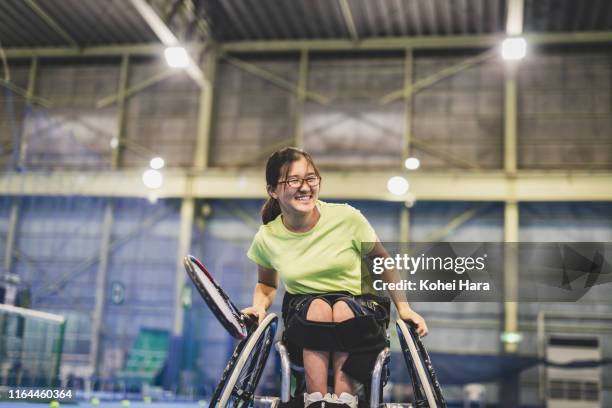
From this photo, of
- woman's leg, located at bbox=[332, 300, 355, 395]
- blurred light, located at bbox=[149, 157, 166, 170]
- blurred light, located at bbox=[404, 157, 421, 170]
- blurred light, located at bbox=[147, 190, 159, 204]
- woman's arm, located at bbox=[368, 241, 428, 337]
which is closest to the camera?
woman's leg, located at bbox=[332, 300, 355, 395]

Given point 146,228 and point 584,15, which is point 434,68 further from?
point 146,228

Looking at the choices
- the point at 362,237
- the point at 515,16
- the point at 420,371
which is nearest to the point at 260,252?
the point at 362,237

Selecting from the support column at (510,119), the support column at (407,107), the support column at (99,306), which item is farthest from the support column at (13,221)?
the support column at (510,119)

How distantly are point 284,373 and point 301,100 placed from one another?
29.8ft

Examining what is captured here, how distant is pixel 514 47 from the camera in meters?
8.74

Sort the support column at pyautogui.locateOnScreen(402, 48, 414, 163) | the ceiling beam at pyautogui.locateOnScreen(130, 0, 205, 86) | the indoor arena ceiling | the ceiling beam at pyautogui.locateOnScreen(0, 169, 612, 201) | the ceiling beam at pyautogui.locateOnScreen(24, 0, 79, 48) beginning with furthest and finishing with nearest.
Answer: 1. the support column at pyautogui.locateOnScreen(402, 48, 414, 163)
2. the indoor arena ceiling
3. the ceiling beam at pyautogui.locateOnScreen(0, 169, 612, 201)
4. the ceiling beam at pyautogui.locateOnScreen(130, 0, 205, 86)
5. the ceiling beam at pyautogui.locateOnScreen(24, 0, 79, 48)

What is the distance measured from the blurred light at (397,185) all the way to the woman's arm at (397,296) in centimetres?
789

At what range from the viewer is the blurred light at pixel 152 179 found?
10.5m

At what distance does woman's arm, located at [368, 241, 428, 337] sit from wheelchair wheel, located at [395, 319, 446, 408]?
35mm

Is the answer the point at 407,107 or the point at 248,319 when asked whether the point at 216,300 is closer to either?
the point at 248,319

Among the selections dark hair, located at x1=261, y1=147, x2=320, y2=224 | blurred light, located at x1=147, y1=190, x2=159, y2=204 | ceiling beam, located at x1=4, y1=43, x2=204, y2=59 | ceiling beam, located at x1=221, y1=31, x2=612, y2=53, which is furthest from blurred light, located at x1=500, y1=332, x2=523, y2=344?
dark hair, located at x1=261, y1=147, x2=320, y2=224

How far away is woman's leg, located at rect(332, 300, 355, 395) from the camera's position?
2059 millimetres

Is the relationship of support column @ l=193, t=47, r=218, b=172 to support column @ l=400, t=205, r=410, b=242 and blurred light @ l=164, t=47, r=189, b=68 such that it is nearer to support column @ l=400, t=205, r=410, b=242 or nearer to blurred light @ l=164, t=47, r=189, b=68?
blurred light @ l=164, t=47, r=189, b=68

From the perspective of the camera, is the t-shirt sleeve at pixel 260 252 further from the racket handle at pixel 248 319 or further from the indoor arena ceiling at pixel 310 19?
the indoor arena ceiling at pixel 310 19
